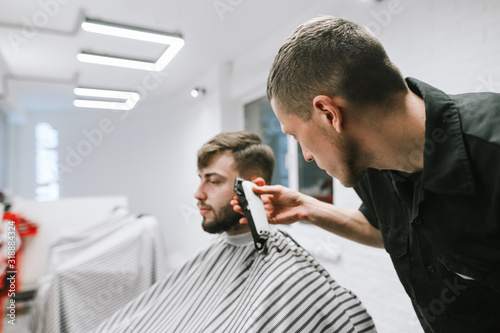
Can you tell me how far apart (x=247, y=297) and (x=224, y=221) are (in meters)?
0.43

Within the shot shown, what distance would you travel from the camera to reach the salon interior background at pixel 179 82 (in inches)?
81.0

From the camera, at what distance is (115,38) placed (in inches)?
152

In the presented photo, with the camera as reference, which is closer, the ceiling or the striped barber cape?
the striped barber cape

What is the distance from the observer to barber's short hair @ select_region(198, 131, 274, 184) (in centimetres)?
158

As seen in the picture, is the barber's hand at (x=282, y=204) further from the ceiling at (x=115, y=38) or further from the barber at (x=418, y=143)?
the ceiling at (x=115, y=38)

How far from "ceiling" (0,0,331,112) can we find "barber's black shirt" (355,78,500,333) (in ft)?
9.02

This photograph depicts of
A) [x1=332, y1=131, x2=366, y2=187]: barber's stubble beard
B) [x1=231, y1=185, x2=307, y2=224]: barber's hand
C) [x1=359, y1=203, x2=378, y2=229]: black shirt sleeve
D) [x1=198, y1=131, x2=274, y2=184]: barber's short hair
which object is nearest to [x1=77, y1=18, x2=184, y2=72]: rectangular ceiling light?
[x1=198, y1=131, x2=274, y2=184]: barber's short hair

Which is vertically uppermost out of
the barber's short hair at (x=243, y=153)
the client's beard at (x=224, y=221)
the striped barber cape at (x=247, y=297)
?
the barber's short hair at (x=243, y=153)

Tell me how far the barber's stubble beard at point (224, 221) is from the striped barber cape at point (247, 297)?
7cm

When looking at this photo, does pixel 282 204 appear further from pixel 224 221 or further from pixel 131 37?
pixel 131 37

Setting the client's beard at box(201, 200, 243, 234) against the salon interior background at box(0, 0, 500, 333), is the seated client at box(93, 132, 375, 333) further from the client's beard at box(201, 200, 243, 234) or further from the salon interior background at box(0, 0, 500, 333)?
the salon interior background at box(0, 0, 500, 333)

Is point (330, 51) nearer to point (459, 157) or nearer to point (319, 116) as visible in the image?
point (319, 116)

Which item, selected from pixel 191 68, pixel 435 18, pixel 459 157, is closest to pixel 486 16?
pixel 435 18

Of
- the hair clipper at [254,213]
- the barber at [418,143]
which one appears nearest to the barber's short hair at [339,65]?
the barber at [418,143]
